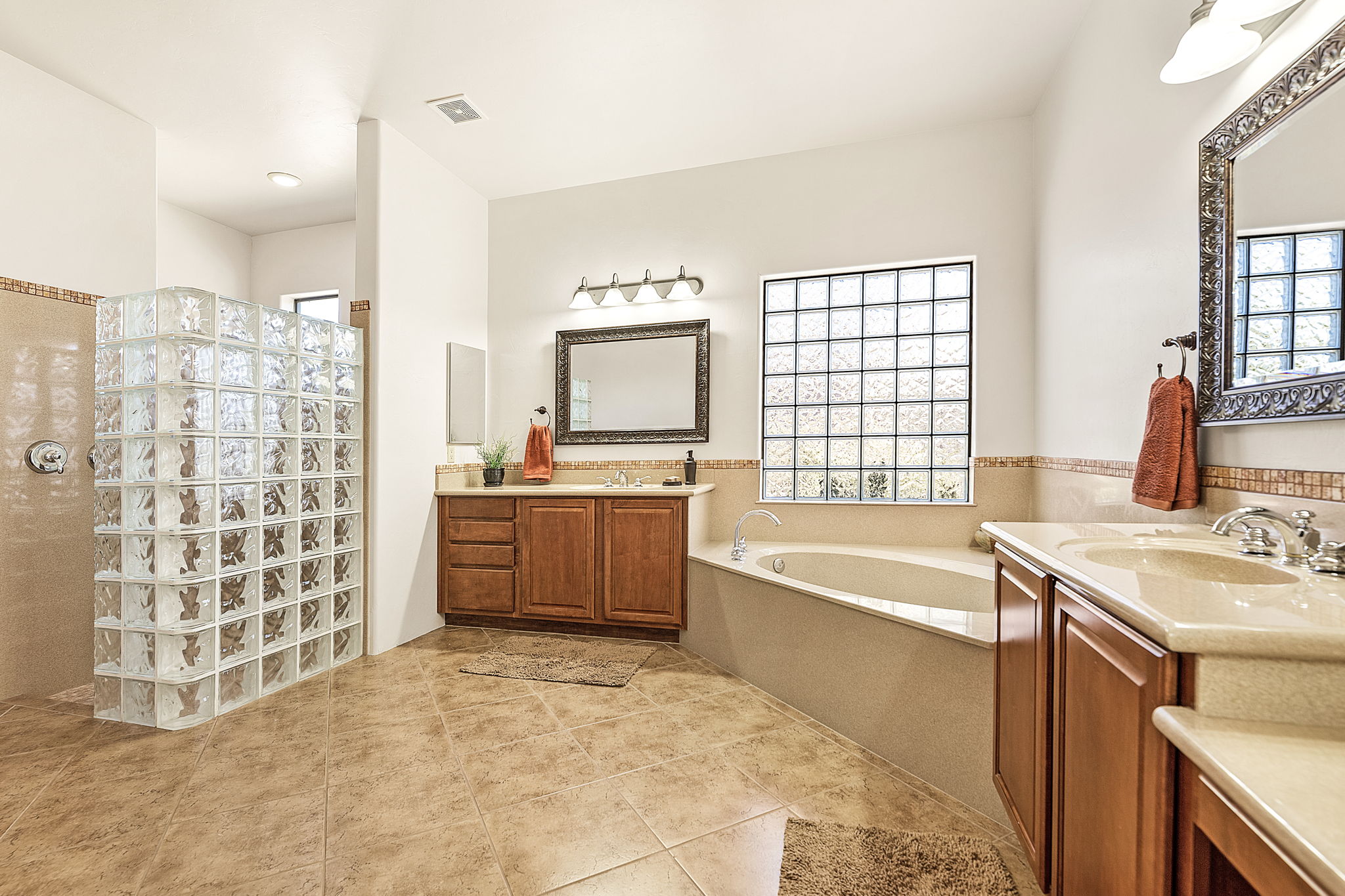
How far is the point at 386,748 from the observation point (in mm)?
2320

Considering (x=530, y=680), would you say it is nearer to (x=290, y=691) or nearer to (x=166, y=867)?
(x=290, y=691)

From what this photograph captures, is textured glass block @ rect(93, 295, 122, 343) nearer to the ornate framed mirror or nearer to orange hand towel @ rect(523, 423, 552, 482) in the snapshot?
orange hand towel @ rect(523, 423, 552, 482)

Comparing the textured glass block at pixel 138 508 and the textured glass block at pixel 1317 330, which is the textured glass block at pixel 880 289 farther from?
the textured glass block at pixel 138 508

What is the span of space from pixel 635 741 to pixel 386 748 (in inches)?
36.2

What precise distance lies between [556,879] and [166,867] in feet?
3.38

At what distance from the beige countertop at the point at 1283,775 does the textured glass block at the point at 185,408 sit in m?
3.08

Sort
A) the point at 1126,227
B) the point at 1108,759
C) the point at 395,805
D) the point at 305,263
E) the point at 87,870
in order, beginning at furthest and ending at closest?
the point at 305,263
the point at 1126,227
the point at 395,805
the point at 87,870
the point at 1108,759

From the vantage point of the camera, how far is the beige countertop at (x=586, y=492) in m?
3.49

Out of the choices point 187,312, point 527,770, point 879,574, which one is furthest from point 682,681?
point 187,312

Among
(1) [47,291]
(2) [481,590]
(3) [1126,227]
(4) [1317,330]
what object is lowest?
(2) [481,590]

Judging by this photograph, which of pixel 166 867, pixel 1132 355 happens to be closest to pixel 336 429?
pixel 166 867

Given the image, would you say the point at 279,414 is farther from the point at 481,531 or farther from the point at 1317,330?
the point at 1317,330

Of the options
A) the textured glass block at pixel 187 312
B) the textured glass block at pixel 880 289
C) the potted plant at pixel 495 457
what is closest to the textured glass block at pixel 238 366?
the textured glass block at pixel 187 312

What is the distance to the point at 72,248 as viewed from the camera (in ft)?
9.66
